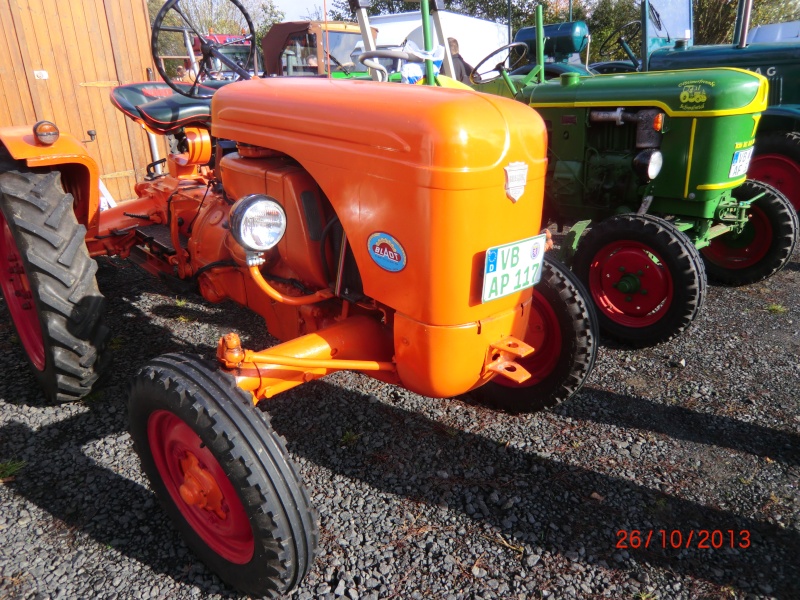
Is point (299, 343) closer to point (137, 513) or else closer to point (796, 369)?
point (137, 513)

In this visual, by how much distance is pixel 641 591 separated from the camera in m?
1.70

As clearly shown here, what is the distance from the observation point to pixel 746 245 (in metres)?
4.19

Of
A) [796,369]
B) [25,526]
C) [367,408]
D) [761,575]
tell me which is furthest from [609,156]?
[25,526]

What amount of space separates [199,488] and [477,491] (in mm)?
994

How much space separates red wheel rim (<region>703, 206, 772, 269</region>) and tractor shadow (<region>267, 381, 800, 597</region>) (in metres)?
2.12

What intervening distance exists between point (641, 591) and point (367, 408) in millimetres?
1319

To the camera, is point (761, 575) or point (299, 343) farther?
point (299, 343)

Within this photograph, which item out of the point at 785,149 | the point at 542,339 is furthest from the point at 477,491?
the point at 785,149

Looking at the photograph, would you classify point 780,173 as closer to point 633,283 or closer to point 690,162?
point 690,162

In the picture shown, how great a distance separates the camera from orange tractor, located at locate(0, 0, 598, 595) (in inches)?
59.2

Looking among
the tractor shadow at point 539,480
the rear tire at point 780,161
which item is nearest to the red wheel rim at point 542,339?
the tractor shadow at point 539,480

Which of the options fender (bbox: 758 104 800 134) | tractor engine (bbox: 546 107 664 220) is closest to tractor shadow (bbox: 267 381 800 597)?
tractor engine (bbox: 546 107 664 220)

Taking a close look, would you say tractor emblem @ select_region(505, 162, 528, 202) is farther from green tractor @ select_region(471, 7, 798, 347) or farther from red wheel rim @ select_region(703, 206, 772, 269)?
red wheel rim @ select_region(703, 206, 772, 269)

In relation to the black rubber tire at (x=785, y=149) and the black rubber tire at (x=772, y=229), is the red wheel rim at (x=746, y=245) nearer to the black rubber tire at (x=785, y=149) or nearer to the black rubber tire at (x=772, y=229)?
the black rubber tire at (x=772, y=229)
